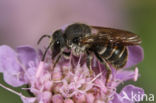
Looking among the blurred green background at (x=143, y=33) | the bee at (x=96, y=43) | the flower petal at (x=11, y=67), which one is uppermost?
the bee at (x=96, y=43)

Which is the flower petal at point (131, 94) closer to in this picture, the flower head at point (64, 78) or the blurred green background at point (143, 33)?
Result: the flower head at point (64, 78)

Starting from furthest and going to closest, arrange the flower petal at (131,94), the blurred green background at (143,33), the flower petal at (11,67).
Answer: the blurred green background at (143,33) < the flower petal at (11,67) < the flower petal at (131,94)

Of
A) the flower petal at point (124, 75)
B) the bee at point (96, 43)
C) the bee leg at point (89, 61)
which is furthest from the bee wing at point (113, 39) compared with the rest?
the flower petal at point (124, 75)

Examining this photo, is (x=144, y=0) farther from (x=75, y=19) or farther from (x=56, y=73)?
(x=56, y=73)

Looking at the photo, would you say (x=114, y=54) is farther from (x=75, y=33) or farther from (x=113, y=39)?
(x=75, y=33)

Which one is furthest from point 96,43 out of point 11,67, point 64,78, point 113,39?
point 11,67

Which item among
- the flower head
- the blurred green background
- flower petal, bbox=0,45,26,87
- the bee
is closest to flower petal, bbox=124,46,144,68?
the flower head

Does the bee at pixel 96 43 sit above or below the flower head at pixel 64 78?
above

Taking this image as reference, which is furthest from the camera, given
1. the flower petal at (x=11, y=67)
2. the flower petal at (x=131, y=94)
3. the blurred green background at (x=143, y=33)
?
the blurred green background at (x=143, y=33)
